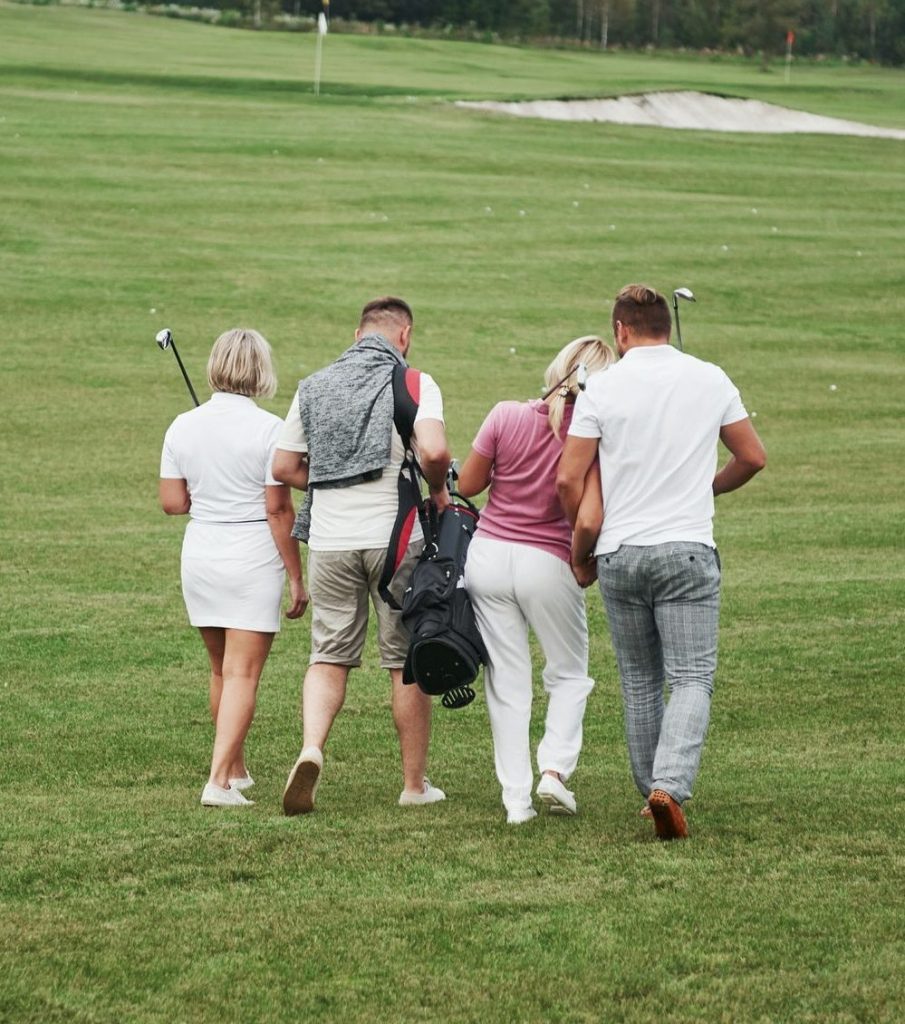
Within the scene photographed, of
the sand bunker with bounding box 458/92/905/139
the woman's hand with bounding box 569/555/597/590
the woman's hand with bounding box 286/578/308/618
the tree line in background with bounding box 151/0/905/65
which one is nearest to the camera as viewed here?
the woman's hand with bounding box 569/555/597/590

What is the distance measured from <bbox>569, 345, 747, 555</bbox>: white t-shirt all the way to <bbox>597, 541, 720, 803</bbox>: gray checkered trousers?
0.24 ft

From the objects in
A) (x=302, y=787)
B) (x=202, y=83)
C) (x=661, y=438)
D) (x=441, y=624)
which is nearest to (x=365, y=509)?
(x=441, y=624)

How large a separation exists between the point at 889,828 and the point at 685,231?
71.7 feet

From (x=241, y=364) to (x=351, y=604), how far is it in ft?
3.50

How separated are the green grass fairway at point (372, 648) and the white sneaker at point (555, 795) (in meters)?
0.07

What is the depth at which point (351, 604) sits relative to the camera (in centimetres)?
671

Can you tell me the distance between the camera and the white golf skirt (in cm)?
Answer: 681

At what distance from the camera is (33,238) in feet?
80.6

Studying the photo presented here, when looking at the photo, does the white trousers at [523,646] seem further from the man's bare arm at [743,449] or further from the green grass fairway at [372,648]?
the man's bare arm at [743,449]

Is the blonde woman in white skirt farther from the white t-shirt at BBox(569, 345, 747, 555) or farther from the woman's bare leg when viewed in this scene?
the white t-shirt at BBox(569, 345, 747, 555)

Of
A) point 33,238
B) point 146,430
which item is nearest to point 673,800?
point 146,430

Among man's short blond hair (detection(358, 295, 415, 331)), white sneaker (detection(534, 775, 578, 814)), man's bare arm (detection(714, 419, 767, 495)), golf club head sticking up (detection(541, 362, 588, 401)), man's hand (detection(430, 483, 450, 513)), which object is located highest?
man's short blond hair (detection(358, 295, 415, 331))

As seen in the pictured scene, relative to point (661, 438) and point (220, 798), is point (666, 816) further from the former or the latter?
point (220, 798)

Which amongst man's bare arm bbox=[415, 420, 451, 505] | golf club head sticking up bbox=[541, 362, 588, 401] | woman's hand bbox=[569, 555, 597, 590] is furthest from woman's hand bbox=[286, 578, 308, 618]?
golf club head sticking up bbox=[541, 362, 588, 401]
